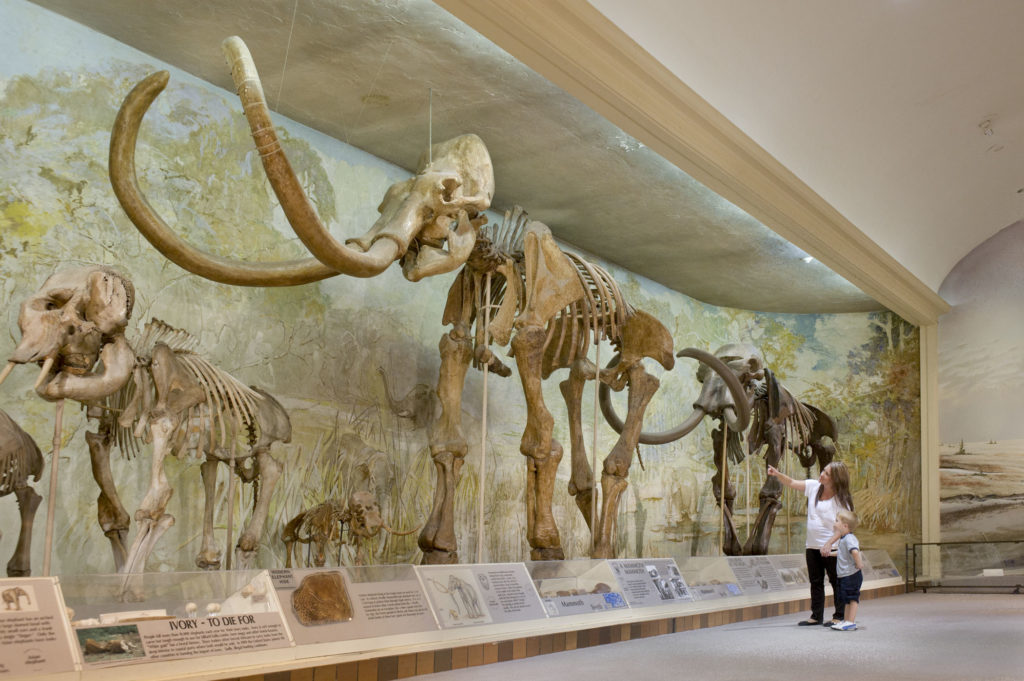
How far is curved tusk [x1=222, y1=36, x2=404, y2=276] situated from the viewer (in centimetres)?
402

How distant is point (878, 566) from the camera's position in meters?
12.5

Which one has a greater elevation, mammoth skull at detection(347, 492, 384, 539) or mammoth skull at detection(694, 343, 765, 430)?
mammoth skull at detection(694, 343, 765, 430)

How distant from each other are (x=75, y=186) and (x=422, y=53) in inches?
100

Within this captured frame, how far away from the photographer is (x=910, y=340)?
14.5 meters

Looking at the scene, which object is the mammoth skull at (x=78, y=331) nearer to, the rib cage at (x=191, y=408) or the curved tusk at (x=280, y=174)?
the rib cage at (x=191, y=408)

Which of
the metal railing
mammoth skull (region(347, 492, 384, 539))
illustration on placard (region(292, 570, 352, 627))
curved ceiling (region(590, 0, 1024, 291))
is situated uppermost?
curved ceiling (region(590, 0, 1024, 291))

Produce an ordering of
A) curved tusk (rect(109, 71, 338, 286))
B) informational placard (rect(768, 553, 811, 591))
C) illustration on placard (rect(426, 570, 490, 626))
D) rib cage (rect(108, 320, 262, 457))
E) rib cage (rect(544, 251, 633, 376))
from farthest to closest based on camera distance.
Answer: informational placard (rect(768, 553, 811, 591)) → rib cage (rect(544, 251, 633, 376)) → rib cage (rect(108, 320, 262, 457)) → illustration on placard (rect(426, 570, 490, 626)) → curved tusk (rect(109, 71, 338, 286))

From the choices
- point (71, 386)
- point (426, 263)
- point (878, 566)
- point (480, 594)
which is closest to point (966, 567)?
point (878, 566)

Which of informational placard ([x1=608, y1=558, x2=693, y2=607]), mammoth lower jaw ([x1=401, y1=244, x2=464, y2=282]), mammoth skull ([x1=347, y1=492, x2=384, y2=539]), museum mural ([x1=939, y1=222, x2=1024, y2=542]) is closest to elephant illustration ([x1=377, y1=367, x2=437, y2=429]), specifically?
mammoth skull ([x1=347, y1=492, x2=384, y2=539])

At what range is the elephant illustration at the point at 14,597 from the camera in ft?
11.2

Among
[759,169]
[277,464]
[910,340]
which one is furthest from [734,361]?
[277,464]

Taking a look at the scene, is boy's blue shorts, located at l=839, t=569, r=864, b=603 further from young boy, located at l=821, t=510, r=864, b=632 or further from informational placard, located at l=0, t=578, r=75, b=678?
informational placard, located at l=0, t=578, r=75, b=678

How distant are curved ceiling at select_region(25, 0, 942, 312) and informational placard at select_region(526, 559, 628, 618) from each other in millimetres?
3602

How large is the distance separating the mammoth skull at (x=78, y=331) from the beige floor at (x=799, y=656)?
2144mm
